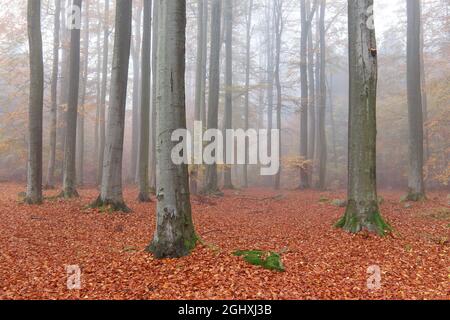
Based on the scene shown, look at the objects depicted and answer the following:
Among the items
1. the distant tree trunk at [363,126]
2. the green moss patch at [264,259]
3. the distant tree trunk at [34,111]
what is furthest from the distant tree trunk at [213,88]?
the green moss patch at [264,259]

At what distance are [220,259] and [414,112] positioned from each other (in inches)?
426

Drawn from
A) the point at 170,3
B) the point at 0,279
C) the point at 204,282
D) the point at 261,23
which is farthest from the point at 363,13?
the point at 261,23

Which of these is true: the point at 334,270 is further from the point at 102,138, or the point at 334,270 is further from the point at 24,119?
the point at 24,119

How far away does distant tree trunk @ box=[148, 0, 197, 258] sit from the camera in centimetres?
564

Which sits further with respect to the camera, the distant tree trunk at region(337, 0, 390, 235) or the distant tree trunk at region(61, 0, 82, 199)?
the distant tree trunk at region(61, 0, 82, 199)

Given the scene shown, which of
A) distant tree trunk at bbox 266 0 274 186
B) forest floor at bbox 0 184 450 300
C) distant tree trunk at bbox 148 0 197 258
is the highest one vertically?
distant tree trunk at bbox 266 0 274 186

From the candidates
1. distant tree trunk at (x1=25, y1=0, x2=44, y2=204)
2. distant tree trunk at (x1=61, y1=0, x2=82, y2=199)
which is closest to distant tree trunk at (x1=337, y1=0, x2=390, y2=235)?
distant tree trunk at (x1=25, y1=0, x2=44, y2=204)

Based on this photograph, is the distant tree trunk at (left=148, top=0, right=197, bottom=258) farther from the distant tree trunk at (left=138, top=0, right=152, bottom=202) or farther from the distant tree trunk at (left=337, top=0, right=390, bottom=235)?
the distant tree trunk at (left=138, top=0, right=152, bottom=202)

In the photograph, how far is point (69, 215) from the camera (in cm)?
923

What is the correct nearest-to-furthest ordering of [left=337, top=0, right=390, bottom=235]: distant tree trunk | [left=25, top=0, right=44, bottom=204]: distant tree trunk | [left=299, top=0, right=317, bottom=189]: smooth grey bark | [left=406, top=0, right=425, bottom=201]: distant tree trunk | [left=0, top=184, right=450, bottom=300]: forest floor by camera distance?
1. [left=0, top=184, right=450, bottom=300]: forest floor
2. [left=337, top=0, right=390, bottom=235]: distant tree trunk
3. [left=25, top=0, right=44, bottom=204]: distant tree trunk
4. [left=406, top=0, right=425, bottom=201]: distant tree trunk
5. [left=299, top=0, right=317, bottom=189]: smooth grey bark

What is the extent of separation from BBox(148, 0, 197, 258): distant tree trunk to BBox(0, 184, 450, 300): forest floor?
400mm

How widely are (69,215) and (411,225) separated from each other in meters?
8.99

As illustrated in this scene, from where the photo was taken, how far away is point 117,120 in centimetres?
1004

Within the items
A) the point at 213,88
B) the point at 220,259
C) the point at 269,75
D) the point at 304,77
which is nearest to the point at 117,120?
the point at 220,259
